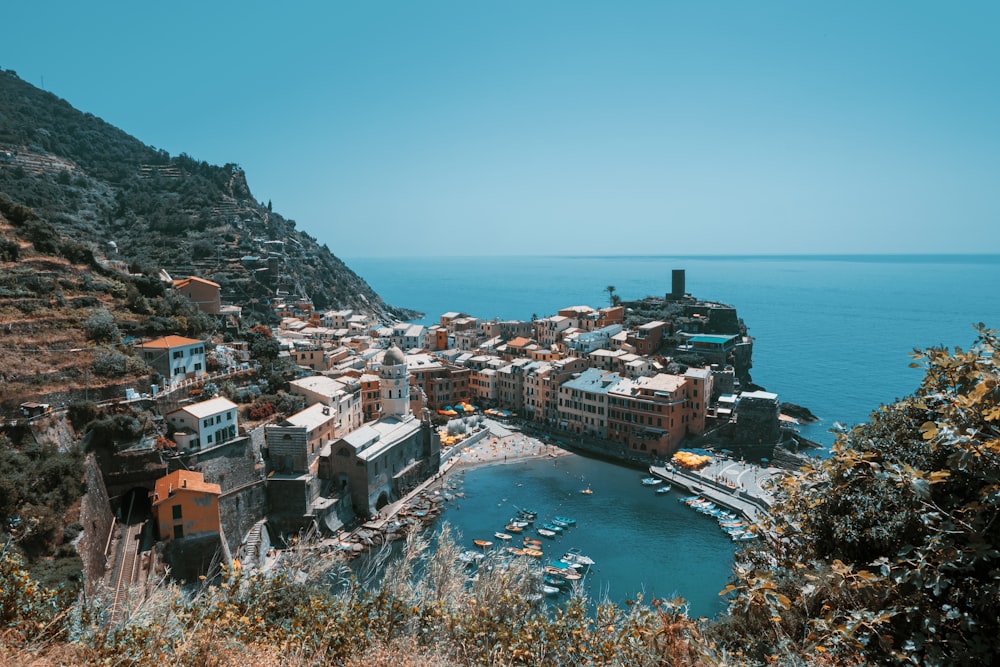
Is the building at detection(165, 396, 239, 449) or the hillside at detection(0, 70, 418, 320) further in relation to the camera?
the hillside at detection(0, 70, 418, 320)

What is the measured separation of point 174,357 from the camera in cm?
2988

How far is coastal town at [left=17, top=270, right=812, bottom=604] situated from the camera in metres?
23.3

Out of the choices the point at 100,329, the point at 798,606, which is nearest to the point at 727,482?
the point at 798,606

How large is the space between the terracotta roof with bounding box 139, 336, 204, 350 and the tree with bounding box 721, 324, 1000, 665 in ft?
98.3

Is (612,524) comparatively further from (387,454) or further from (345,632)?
(345,632)

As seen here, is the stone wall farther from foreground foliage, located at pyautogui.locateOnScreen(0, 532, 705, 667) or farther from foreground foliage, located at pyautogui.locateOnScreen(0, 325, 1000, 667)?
foreground foliage, located at pyautogui.locateOnScreen(0, 532, 705, 667)

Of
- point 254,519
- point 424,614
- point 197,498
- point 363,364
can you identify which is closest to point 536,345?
point 363,364

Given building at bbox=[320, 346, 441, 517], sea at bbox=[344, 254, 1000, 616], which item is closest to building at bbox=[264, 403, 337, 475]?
building at bbox=[320, 346, 441, 517]

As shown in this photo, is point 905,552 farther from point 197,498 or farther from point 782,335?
point 782,335

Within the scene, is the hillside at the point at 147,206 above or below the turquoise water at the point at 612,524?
above

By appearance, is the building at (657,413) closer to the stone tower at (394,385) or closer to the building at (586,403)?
the building at (586,403)

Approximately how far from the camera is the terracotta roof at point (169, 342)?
29.6m

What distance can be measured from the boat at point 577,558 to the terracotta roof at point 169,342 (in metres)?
22.4

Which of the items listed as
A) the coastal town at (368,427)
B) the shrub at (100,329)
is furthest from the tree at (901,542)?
the shrub at (100,329)
